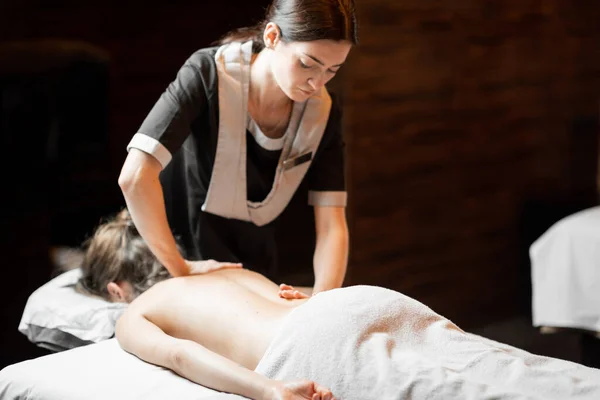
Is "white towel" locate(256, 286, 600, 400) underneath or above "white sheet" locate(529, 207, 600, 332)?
above

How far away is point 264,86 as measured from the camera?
219 centimetres

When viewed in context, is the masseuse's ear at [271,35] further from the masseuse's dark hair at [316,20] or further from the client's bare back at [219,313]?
the client's bare back at [219,313]

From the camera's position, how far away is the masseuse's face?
1.95m

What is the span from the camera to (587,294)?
10.8ft

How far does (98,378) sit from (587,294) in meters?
2.15

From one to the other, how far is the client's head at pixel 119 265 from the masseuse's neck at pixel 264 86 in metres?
0.48

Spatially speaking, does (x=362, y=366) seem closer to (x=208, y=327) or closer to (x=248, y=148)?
(x=208, y=327)

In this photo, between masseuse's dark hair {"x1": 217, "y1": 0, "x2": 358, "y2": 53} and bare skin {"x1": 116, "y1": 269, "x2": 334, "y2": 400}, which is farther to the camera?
masseuse's dark hair {"x1": 217, "y1": 0, "x2": 358, "y2": 53}

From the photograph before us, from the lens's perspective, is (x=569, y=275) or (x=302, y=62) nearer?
(x=302, y=62)

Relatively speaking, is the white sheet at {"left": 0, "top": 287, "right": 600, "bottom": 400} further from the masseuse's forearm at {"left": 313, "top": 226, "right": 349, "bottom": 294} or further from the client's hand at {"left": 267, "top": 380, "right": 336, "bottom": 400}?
the masseuse's forearm at {"left": 313, "top": 226, "right": 349, "bottom": 294}

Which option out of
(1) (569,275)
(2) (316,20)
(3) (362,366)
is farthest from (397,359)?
(1) (569,275)

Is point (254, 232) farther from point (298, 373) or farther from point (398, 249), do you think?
point (398, 249)

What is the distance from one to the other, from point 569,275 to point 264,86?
172 cm

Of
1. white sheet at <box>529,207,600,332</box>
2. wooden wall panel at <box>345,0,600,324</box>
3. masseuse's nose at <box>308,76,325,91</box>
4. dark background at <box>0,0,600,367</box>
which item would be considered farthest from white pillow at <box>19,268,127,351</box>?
white sheet at <box>529,207,600,332</box>
